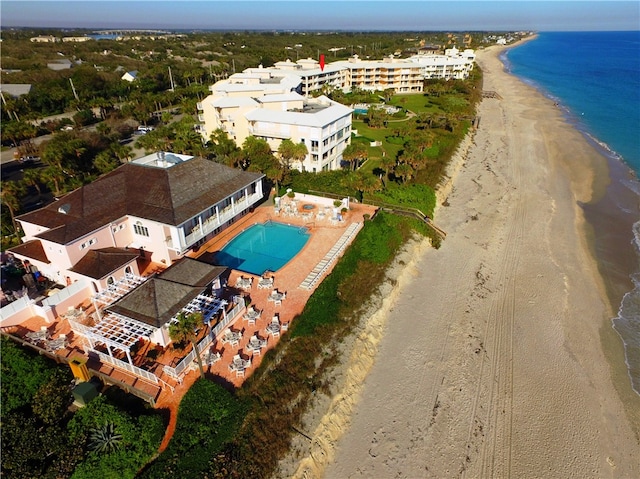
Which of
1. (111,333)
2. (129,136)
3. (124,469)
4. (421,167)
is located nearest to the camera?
(124,469)

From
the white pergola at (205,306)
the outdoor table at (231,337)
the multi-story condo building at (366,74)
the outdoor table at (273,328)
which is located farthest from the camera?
the multi-story condo building at (366,74)

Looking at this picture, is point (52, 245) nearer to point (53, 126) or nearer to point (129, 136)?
point (129, 136)

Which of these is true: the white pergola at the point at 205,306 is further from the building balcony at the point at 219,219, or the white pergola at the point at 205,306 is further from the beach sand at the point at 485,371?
the beach sand at the point at 485,371

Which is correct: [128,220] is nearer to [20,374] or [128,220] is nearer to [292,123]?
[20,374]

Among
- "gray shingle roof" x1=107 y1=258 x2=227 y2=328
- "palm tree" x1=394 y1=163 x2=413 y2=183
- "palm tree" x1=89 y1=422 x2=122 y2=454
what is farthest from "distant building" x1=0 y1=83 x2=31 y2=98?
"palm tree" x1=89 y1=422 x2=122 y2=454

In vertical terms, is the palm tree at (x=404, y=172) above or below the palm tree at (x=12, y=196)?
below

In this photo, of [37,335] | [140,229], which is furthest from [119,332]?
[140,229]

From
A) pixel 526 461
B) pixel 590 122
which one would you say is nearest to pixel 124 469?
pixel 526 461

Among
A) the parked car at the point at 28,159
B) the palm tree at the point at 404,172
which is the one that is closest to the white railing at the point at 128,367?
the palm tree at the point at 404,172
